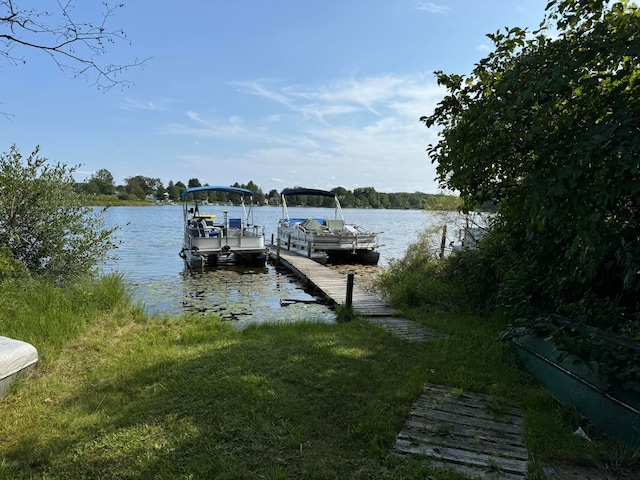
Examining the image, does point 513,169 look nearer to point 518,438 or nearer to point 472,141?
point 472,141

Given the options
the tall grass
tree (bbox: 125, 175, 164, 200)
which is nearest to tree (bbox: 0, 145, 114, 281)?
the tall grass

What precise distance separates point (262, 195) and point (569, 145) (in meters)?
20.1

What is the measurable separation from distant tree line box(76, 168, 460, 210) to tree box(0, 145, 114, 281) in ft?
2.83

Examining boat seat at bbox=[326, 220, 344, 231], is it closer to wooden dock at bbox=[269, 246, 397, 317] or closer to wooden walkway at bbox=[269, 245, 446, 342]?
wooden dock at bbox=[269, 246, 397, 317]

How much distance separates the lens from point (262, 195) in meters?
22.1

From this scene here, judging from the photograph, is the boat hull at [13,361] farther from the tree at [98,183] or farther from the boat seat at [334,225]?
the boat seat at [334,225]

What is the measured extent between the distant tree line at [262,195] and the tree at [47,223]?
2.83 ft

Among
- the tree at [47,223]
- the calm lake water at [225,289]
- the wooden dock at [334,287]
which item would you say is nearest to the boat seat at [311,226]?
the wooden dock at [334,287]

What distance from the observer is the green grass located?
8.73 feet

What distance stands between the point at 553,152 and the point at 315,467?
8.68 feet

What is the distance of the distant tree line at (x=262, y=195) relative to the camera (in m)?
13.8

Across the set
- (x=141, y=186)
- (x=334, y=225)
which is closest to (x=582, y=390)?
(x=334, y=225)

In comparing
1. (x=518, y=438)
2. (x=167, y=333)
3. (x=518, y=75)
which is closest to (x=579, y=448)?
(x=518, y=438)

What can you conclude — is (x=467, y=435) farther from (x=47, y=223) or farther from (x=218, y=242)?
(x=218, y=242)
